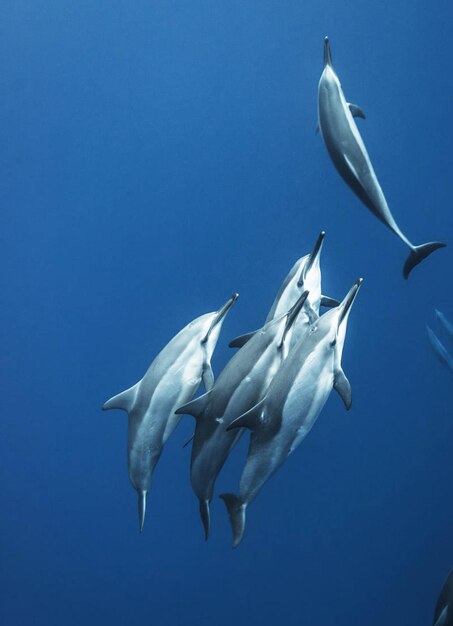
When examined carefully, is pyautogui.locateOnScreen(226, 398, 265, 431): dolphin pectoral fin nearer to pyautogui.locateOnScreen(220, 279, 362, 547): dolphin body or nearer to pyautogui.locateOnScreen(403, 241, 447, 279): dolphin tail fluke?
pyautogui.locateOnScreen(220, 279, 362, 547): dolphin body

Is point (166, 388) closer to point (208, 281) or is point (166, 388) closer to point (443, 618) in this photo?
point (208, 281)

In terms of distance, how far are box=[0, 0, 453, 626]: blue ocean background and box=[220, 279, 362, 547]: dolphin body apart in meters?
0.80

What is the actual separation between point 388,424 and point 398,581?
31.0 inches

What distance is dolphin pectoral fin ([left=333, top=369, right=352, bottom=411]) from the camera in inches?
84.2

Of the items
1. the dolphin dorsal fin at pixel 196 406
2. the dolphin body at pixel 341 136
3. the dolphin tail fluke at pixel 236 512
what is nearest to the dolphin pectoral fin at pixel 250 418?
the dolphin dorsal fin at pixel 196 406

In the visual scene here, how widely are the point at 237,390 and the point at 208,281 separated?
895 mm

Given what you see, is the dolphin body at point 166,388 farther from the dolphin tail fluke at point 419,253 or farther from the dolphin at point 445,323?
the dolphin at point 445,323

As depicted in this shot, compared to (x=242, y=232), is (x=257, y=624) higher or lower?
lower

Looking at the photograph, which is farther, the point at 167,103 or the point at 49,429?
the point at 49,429

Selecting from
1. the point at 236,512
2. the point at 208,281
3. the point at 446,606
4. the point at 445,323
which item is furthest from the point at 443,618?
the point at 208,281

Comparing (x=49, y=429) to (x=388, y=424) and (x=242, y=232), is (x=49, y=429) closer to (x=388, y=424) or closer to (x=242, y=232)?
(x=242, y=232)

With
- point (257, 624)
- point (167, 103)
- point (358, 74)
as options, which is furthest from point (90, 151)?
point (257, 624)

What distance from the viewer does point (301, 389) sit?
84.4 inches

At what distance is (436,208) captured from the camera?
2947 mm
